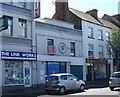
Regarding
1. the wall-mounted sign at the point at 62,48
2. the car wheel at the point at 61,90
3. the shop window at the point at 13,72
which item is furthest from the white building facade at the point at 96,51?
the car wheel at the point at 61,90

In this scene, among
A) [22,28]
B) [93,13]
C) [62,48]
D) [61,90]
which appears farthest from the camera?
[93,13]

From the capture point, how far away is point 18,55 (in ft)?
88.7

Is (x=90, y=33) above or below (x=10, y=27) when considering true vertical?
above

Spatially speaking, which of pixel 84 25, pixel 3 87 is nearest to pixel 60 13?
pixel 84 25

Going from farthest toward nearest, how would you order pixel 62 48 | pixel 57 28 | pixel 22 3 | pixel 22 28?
pixel 62 48 → pixel 57 28 → pixel 22 3 → pixel 22 28

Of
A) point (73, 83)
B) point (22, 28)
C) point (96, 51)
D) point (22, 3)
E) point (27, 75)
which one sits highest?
point (22, 3)

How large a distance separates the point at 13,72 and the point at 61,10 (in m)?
14.7

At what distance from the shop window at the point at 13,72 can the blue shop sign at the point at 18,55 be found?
0.71 meters

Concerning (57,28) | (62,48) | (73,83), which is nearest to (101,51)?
(62,48)

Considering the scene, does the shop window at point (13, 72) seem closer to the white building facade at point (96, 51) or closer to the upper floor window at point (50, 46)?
the upper floor window at point (50, 46)

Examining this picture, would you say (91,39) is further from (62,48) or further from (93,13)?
(93,13)

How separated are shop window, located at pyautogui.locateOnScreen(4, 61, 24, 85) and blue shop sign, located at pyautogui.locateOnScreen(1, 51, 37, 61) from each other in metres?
0.71

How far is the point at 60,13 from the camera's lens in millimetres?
39094

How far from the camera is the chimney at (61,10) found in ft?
127
